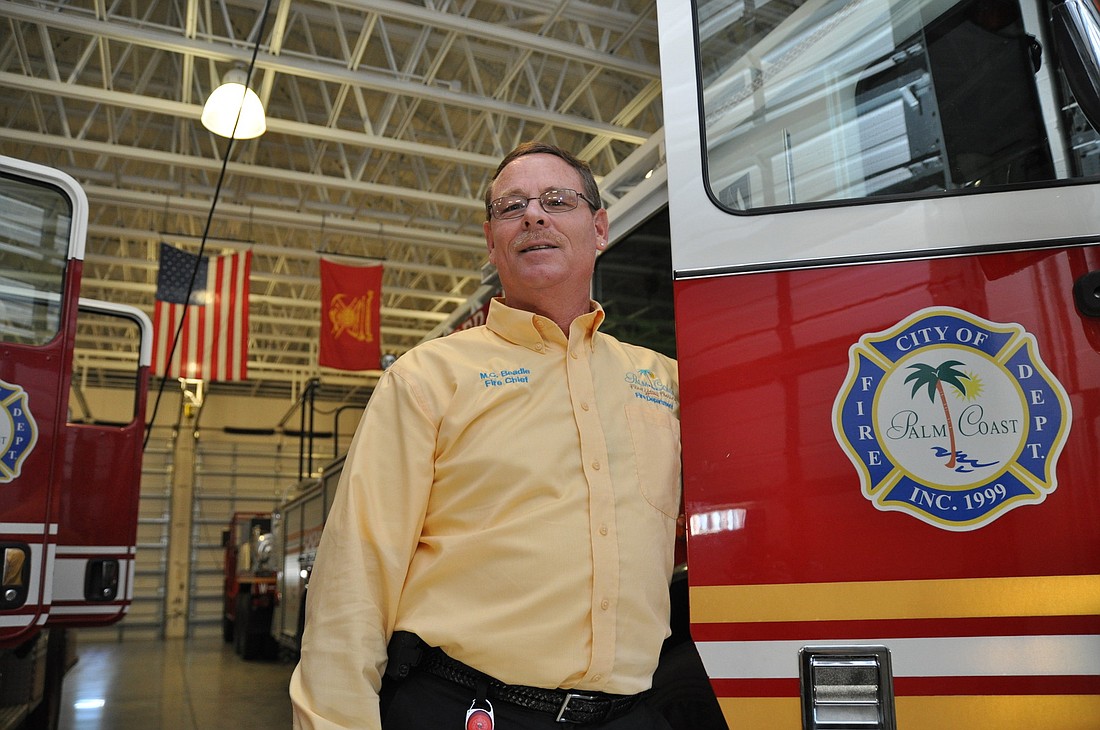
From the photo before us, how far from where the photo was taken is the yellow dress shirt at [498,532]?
1444 mm

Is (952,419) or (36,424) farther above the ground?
(36,424)

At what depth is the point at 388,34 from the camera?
37.0 ft

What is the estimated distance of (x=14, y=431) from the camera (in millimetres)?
3680

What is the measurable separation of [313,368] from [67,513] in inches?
671

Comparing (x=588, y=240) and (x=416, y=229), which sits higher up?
(x=416, y=229)

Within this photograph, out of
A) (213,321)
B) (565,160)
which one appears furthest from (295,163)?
(565,160)

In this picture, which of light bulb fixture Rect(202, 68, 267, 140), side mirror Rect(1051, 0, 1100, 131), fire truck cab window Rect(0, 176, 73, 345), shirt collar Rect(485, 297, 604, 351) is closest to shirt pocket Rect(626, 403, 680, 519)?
shirt collar Rect(485, 297, 604, 351)

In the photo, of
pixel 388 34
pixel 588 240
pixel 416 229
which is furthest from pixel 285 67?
pixel 588 240

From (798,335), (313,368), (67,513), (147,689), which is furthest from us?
(313,368)

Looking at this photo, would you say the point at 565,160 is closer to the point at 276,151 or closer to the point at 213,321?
the point at 213,321

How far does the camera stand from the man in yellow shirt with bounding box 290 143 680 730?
145 cm

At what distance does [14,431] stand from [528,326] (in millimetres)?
2922

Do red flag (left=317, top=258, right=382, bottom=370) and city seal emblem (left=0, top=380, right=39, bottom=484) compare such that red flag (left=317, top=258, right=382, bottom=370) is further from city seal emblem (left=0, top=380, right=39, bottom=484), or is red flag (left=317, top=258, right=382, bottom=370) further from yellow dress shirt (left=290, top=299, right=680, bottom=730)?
yellow dress shirt (left=290, top=299, right=680, bottom=730)

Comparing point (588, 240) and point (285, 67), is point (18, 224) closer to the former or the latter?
point (588, 240)
